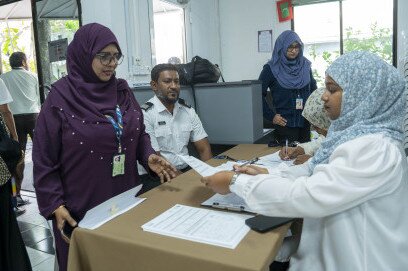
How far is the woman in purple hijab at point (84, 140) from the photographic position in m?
1.26

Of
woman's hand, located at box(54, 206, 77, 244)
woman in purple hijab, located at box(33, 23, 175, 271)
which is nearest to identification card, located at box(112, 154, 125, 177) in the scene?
woman in purple hijab, located at box(33, 23, 175, 271)

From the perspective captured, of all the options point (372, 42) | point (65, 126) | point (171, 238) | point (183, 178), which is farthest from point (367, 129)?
point (372, 42)

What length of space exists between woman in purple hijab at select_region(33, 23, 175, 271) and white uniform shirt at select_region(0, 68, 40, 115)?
8.70 ft

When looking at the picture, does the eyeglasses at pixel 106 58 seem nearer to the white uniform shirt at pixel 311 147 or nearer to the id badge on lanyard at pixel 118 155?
the id badge on lanyard at pixel 118 155

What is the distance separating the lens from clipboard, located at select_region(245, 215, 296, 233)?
0.89m

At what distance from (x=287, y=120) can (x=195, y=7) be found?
282 centimetres

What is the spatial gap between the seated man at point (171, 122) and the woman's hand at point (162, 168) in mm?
666

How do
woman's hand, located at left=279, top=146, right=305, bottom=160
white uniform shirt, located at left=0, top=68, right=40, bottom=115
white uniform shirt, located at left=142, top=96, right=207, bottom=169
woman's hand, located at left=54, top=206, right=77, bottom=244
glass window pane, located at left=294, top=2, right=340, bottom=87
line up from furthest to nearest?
glass window pane, located at left=294, top=2, right=340, bottom=87
white uniform shirt, located at left=0, top=68, right=40, bottom=115
white uniform shirt, located at left=142, top=96, right=207, bottom=169
woman's hand, located at left=279, top=146, right=305, bottom=160
woman's hand, located at left=54, top=206, right=77, bottom=244

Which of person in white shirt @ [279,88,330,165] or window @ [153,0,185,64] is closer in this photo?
person in white shirt @ [279,88,330,165]

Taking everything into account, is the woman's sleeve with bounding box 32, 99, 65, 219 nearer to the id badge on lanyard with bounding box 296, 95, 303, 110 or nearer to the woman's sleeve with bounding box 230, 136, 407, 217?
the woman's sleeve with bounding box 230, 136, 407, 217

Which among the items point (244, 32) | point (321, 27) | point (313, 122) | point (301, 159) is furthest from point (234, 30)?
A: point (301, 159)

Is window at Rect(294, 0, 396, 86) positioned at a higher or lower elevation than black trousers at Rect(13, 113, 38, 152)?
higher

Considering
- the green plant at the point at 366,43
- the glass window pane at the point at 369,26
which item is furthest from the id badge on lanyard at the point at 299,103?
the glass window pane at the point at 369,26

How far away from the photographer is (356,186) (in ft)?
2.71
